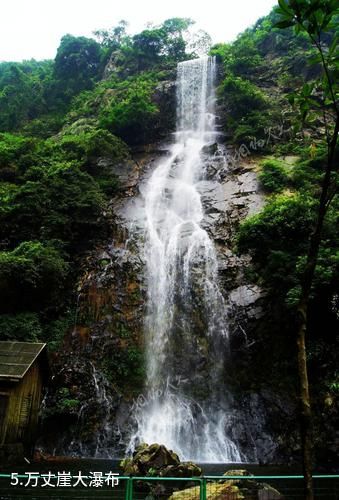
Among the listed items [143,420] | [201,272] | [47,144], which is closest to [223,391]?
[143,420]

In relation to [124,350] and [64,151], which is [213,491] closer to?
[124,350]

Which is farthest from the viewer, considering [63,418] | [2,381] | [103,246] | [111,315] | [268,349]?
[103,246]

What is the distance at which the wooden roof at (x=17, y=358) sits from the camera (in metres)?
10.4

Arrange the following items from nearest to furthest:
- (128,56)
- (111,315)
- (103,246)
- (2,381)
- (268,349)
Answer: (2,381) → (268,349) → (111,315) → (103,246) → (128,56)

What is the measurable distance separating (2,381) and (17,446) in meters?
1.85

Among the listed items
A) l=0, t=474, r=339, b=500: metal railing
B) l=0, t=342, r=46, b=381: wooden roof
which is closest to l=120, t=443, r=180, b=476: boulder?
l=0, t=474, r=339, b=500: metal railing

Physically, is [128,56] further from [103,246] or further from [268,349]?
[268,349]

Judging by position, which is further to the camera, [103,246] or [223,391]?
[103,246]

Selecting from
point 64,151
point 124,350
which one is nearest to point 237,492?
point 124,350

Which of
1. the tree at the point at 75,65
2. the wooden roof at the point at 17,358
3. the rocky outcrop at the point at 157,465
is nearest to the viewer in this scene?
the rocky outcrop at the point at 157,465

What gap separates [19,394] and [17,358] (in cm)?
97

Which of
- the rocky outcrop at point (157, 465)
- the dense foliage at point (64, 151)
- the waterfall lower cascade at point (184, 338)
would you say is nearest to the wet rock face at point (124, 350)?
the rocky outcrop at point (157, 465)

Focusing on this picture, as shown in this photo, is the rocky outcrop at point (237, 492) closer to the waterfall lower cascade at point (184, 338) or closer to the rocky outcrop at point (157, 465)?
the rocky outcrop at point (157, 465)

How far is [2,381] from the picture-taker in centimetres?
1046
